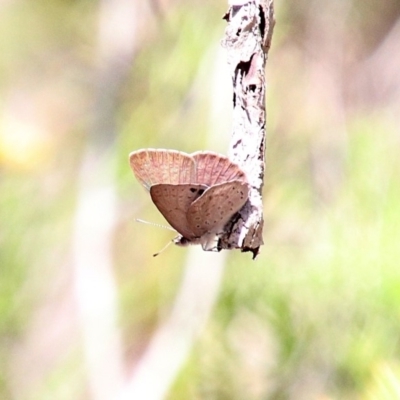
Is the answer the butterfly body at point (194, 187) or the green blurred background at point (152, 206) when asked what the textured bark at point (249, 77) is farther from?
the green blurred background at point (152, 206)

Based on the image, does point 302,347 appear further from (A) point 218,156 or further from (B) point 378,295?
(A) point 218,156

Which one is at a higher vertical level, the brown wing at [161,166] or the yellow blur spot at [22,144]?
the yellow blur spot at [22,144]

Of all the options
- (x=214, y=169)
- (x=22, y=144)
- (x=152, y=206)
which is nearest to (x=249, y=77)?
(x=214, y=169)

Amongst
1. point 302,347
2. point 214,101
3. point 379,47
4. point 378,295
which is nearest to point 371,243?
point 378,295

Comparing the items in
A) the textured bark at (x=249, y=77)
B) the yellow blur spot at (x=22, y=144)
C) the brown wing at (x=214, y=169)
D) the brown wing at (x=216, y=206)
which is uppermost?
the yellow blur spot at (x=22, y=144)

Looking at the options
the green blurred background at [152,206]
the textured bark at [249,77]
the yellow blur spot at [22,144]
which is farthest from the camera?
the yellow blur spot at [22,144]

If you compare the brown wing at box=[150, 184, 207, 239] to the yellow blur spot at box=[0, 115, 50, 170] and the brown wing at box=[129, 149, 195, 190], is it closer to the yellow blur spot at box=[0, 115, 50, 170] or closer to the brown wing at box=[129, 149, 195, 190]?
the brown wing at box=[129, 149, 195, 190]

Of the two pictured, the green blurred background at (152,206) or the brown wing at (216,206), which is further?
the green blurred background at (152,206)

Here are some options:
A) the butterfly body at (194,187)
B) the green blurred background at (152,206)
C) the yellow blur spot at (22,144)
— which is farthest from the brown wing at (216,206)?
the yellow blur spot at (22,144)

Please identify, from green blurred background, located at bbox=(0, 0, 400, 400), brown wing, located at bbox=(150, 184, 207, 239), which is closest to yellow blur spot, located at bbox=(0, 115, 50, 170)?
green blurred background, located at bbox=(0, 0, 400, 400)

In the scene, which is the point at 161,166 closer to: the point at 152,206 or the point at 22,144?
the point at 152,206
